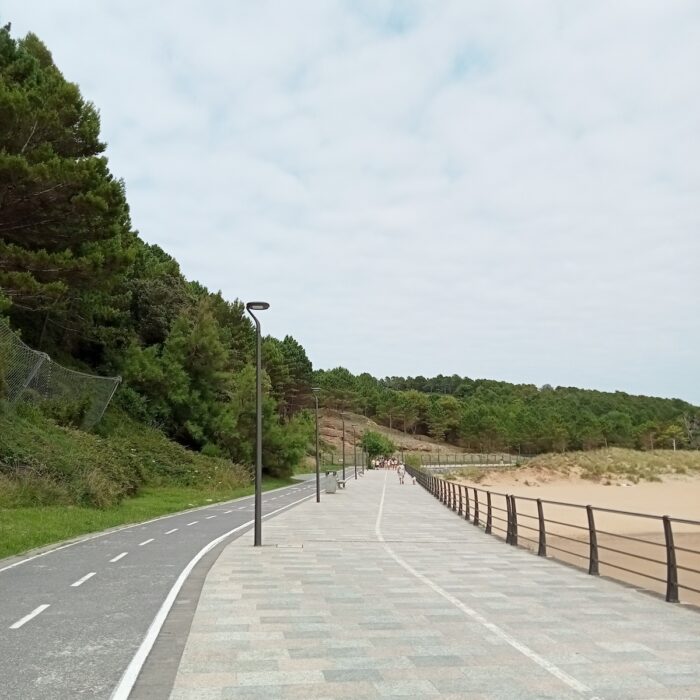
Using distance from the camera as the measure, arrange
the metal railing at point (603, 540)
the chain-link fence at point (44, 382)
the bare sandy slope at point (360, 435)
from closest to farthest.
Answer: the metal railing at point (603, 540)
the chain-link fence at point (44, 382)
the bare sandy slope at point (360, 435)

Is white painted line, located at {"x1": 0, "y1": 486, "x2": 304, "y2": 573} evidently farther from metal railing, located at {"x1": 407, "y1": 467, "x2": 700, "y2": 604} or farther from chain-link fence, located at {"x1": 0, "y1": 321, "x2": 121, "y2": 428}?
metal railing, located at {"x1": 407, "y1": 467, "x2": 700, "y2": 604}

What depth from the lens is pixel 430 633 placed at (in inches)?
322

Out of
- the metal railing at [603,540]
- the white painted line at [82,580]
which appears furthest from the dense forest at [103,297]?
the metal railing at [603,540]

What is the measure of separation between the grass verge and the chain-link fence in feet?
19.2

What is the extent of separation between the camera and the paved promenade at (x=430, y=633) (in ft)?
20.0

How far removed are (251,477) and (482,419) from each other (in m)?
116

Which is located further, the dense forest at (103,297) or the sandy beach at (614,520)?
the dense forest at (103,297)

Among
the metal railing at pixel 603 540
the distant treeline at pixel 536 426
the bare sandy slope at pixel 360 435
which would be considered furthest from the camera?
the bare sandy slope at pixel 360 435

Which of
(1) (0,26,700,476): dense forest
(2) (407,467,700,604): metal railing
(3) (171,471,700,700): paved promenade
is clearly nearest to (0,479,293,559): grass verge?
(3) (171,471,700,700): paved promenade

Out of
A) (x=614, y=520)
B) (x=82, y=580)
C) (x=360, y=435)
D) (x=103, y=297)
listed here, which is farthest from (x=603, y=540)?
(x=360, y=435)

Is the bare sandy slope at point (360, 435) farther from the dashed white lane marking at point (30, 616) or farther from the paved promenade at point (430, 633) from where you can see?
the dashed white lane marking at point (30, 616)

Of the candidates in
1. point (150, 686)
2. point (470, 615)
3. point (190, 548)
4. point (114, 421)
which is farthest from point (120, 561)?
point (114, 421)

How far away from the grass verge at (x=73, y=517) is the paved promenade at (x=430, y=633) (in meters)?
6.89

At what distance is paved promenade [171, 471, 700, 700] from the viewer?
6.11 meters
